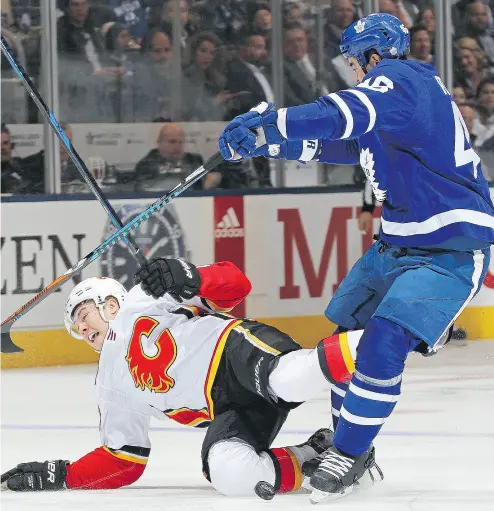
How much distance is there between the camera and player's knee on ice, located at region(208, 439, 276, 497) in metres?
3.23

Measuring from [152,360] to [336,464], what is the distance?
48 centimetres

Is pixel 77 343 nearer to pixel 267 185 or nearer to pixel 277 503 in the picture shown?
pixel 267 185

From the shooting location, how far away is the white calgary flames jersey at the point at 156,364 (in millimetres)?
3342

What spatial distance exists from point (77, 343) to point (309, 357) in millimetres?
3090

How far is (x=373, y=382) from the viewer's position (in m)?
3.16

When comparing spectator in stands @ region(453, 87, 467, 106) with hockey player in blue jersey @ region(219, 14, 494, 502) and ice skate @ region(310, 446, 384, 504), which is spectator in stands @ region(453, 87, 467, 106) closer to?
hockey player in blue jersey @ region(219, 14, 494, 502)

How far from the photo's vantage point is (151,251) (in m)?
6.31

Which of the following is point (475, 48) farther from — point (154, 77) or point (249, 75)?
point (154, 77)

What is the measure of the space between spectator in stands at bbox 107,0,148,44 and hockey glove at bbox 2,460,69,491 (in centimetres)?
334

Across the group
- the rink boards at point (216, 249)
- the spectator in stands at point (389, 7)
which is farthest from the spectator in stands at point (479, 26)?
the rink boards at point (216, 249)

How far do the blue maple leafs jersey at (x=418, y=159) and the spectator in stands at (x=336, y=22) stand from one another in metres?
3.54

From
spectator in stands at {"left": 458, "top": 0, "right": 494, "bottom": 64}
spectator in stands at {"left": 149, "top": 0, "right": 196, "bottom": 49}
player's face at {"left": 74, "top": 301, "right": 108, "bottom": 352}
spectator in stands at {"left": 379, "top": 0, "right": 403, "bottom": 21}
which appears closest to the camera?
player's face at {"left": 74, "top": 301, "right": 108, "bottom": 352}

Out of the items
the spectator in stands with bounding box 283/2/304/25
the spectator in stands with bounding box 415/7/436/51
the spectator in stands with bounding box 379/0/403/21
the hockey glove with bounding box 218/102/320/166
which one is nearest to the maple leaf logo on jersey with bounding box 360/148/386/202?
the hockey glove with bounding box 218/102/320/166

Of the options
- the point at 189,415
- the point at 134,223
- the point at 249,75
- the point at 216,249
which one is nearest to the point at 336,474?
the point at 189,415
